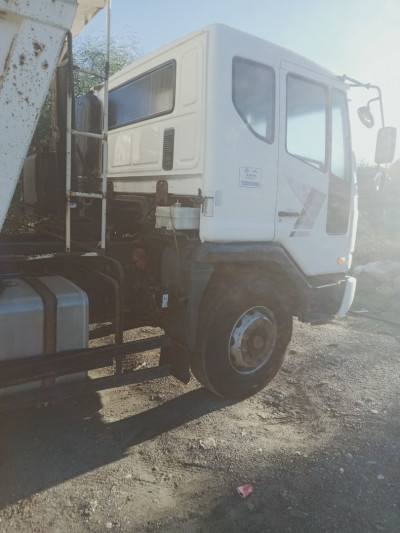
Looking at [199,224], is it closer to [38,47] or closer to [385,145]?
[38,47]

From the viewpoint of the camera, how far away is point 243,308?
365 centimetres

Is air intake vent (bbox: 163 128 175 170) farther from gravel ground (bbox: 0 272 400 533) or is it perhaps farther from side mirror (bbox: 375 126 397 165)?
side mirror (bbox: 375 126 397 165)

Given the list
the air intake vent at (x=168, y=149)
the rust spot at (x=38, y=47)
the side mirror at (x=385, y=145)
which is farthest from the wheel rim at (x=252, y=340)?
the rust spot at (x=38, y=47)

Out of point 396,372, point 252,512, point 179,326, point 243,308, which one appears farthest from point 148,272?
point 396,372

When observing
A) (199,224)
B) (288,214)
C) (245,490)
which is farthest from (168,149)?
(245,490)

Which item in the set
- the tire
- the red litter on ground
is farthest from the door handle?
the red litter on ground

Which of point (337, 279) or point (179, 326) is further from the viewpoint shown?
point (337, 279)

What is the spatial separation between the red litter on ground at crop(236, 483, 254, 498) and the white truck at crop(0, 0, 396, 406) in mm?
1016

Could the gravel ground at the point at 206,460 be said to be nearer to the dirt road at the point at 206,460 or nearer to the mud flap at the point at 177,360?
the dirt road at the point at 206,460

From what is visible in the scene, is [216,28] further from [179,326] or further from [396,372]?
[396,372]

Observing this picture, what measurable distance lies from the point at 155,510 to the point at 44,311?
137 centimetres

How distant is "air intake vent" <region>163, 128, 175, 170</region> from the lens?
3680mm

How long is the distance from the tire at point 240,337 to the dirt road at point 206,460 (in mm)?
228

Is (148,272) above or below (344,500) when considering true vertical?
above
